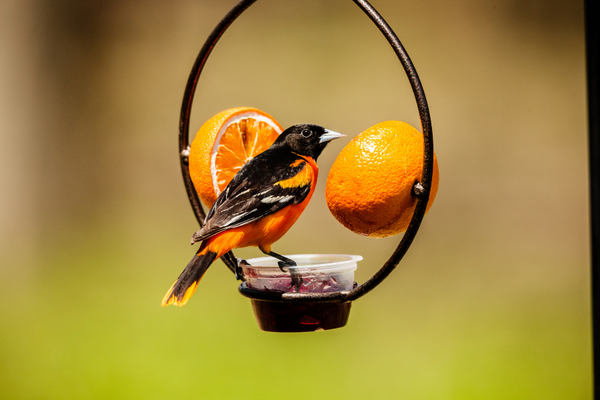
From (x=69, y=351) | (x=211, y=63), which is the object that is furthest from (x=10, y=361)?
(x=211, y=63)

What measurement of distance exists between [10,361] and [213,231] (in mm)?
3491

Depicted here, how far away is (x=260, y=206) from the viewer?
36.2 inches

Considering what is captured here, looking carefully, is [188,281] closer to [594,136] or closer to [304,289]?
[304,289]

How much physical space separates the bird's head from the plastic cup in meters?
0.25

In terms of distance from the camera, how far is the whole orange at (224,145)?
1109 mm

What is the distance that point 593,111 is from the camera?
2.73 feet

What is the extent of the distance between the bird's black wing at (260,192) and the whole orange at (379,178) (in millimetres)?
77

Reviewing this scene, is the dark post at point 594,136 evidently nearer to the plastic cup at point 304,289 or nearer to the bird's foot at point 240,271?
the plastic cup at point 304,289

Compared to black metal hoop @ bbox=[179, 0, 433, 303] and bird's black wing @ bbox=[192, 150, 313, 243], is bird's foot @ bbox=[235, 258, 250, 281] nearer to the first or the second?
black metal hoop @ bbox=[179, 0, 433, 303]

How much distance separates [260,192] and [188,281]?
216 mm

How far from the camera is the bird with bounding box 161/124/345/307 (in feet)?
2.93

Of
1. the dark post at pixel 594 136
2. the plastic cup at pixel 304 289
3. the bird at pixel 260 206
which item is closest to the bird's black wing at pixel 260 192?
the bird at pixel 260 206

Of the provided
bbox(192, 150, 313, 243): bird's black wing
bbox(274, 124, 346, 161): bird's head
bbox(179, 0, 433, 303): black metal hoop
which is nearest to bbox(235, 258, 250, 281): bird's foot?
bbox(179, 0, 433, 303): black metal hoop

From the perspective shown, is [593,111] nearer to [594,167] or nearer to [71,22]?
[594,167]
